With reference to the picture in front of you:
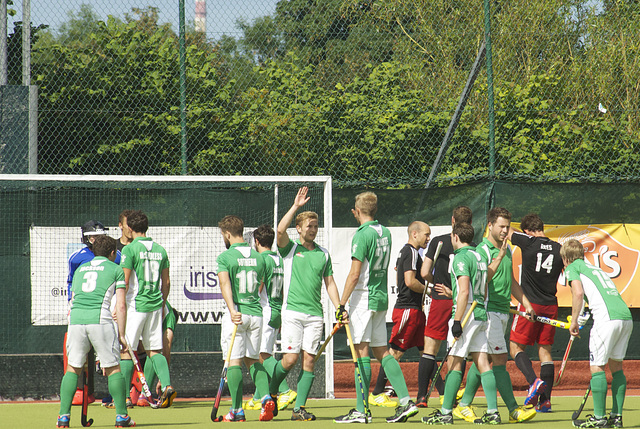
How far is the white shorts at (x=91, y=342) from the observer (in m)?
6.70

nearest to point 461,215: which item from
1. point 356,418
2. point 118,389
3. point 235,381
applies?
point 356,418

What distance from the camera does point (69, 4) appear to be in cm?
984

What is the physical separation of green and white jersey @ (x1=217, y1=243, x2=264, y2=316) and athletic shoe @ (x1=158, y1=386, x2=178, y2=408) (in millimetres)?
1383

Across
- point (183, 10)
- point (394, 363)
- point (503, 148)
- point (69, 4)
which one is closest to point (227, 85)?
point (183, 10)

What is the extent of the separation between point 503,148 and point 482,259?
442cm

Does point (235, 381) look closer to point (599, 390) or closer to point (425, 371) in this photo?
point (425, 371)

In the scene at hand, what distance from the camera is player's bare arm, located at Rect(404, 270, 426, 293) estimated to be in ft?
27.3

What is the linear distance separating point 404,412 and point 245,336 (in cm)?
150

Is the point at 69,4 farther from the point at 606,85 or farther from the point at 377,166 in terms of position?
the point at 606,85

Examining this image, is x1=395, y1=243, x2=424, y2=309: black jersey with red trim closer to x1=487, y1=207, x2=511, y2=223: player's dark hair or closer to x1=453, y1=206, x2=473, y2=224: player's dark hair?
x1=453, y1=206, x2=473, y2=224: player's dark hair

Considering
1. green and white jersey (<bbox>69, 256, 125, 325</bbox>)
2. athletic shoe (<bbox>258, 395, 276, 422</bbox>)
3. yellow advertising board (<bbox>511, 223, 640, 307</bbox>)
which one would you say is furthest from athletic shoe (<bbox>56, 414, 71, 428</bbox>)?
yellow advertising board (<bbox>511, 223, 640, 307</bbox>)

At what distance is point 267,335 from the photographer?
26.6 ft

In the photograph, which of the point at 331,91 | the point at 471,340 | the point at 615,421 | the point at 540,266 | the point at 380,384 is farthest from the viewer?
the point at 331,91

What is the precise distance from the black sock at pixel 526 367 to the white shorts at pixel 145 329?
3.47 metres
